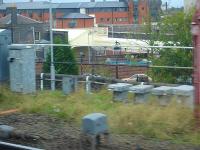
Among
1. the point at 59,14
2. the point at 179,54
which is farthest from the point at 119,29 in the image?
the point at 179,54

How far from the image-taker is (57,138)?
8250 mm

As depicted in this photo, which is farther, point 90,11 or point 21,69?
point 90,11

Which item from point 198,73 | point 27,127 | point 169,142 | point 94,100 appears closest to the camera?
point 169,142

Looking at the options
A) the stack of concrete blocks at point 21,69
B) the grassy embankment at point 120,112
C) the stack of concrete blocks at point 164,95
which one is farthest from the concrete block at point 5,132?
the stack of concrete blocks at point 21,69

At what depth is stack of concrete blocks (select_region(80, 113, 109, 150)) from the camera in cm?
748

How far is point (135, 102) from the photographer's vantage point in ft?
32.7

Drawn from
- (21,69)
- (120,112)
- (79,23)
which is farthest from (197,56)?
(79,23)

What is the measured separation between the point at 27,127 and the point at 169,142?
2673 mm

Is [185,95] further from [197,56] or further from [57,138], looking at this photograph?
[57,138]

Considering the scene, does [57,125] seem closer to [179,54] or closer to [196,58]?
[196,58]

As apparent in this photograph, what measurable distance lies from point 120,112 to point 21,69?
363 cm

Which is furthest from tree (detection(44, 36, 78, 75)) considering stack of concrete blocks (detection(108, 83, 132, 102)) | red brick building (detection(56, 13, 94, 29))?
red brick building (detection(56, 13, 94, 29))

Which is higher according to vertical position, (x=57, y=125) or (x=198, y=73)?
(x=198, y=73)

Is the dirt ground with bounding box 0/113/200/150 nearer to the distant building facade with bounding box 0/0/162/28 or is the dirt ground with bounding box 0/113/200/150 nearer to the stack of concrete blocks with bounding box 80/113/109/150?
the stack of concrete blocks with bounding box 80/113/109/150
